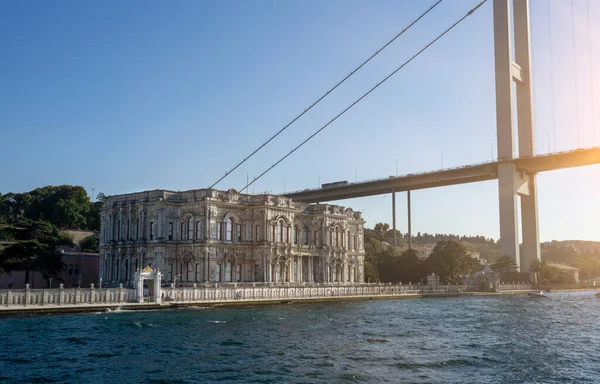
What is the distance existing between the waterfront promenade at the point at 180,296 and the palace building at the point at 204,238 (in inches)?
134

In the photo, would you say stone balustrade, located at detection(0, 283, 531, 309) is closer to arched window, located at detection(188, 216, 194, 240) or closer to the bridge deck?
arched window, located at detection(188, 216, 194, 240)

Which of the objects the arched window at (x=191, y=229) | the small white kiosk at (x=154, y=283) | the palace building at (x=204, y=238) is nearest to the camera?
the small white kiosk at (x=154, y=283)

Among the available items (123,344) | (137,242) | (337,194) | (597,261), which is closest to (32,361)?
(123,344)

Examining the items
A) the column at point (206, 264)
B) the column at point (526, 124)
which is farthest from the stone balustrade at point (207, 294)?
the column at point (526, 124)

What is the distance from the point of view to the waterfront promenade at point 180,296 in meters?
40.6

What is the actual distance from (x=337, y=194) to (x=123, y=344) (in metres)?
91.9

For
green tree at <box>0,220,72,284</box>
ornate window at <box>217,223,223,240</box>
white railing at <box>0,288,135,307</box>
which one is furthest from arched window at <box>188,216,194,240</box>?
white railing at <box>0,288,135,307</box>

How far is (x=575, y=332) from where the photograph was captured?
37.9 m

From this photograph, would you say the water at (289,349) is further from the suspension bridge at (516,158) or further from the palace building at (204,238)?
the suspension bridge at (516,158)

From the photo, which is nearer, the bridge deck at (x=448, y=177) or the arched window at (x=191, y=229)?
the arched window at (x=191, y=229)

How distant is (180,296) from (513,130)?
2423 inches

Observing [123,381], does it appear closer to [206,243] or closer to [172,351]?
[172,351]

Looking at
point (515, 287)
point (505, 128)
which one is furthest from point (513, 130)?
point (515, 287)

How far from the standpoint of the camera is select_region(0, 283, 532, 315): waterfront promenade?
4062 centimetres
